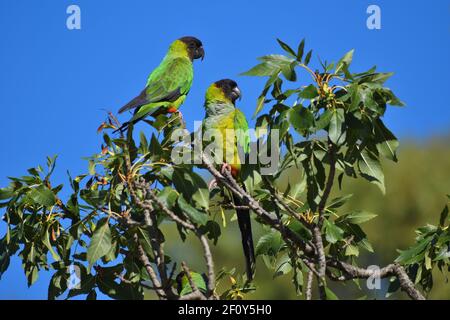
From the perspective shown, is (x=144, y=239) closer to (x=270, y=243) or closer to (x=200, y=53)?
(x=270, y=243)

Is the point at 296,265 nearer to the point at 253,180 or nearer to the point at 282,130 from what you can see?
the point at 253,180

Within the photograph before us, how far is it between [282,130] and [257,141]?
11.7 inches

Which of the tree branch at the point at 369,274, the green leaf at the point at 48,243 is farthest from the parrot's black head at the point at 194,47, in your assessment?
the tree branch at the point at 369,274

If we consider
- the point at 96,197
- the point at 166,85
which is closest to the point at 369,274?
the point at 96,197

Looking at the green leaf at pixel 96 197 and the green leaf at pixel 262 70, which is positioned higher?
the green leaf at pixel 262 70

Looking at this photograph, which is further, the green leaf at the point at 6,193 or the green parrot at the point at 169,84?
the green parrot at the point at 169,84

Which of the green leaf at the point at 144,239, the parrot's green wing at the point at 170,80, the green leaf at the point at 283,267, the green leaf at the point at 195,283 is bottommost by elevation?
the green leaf at the point at 195,283

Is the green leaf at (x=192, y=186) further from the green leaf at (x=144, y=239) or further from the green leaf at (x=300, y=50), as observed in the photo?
the green leaf at (x=300, y=50)

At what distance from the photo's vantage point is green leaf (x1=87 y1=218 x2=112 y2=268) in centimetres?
435

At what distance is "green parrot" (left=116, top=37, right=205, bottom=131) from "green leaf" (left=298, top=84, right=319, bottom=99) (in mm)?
2670

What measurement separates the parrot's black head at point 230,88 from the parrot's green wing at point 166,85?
1.61ft

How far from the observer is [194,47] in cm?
883

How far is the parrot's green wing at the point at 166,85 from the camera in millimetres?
6930
